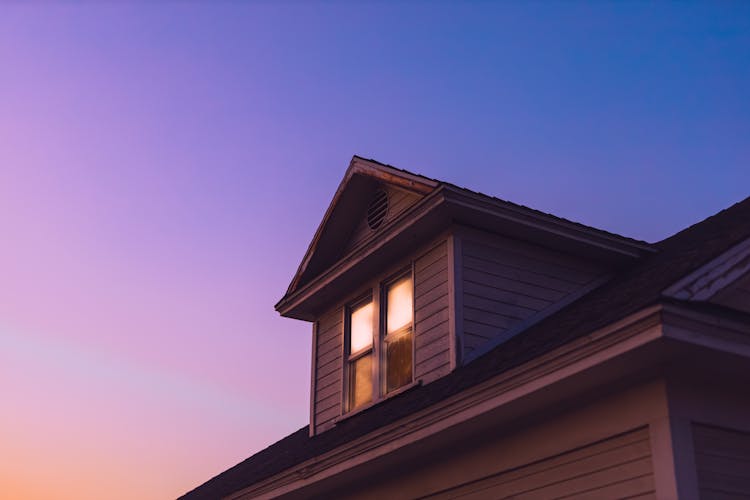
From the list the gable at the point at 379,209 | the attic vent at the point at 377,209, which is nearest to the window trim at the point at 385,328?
the gable at the point at 379,209

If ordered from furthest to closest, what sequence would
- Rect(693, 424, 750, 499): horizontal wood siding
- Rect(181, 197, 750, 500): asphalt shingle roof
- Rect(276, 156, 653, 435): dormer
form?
1. Rect(276, 156, 653, 435): dormer
2. Rect(181, 197, 750, 500): asphalt shingle roof
3. Rect(693, 424, 750, 499): horizontal wood siding

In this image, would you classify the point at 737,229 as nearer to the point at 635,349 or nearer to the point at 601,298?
the point at 601,298

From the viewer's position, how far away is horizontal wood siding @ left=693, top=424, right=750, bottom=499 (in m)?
6.48

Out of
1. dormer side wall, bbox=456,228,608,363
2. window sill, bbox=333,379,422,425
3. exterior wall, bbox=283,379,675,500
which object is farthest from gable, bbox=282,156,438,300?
exterior wall, bbox=283,379,675,500

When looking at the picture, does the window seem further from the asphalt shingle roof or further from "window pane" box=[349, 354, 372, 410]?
the asphalt shingle roof

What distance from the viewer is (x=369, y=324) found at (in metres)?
12.6

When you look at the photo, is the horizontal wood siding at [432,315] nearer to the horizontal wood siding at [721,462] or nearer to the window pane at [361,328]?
the window pane at [361,328]

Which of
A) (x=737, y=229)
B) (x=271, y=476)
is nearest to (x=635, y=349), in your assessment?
(x=737, y=229)

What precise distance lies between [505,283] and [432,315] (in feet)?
3.20

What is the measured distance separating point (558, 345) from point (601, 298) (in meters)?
2.80

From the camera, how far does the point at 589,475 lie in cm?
717

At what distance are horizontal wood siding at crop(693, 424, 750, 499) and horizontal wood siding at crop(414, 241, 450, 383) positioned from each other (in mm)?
4024

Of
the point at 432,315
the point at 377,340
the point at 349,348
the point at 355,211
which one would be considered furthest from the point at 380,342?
the point at 355,211

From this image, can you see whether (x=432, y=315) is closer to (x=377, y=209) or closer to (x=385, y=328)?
(x=385, y=328)
